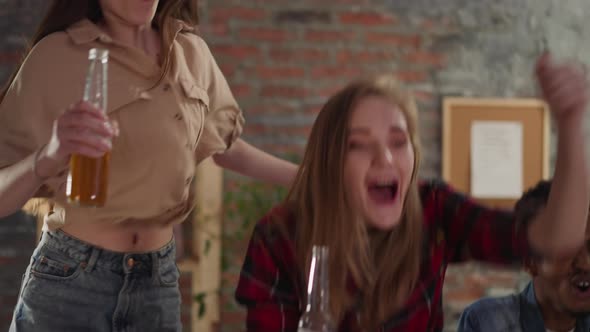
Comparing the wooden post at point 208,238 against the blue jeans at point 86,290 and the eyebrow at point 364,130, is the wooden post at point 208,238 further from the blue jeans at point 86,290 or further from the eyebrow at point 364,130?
the eyebrow at point 364,130

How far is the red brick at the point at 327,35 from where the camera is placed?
3.94 m

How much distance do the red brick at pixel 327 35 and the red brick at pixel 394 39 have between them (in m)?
0.10

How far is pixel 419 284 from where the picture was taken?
1.45 m

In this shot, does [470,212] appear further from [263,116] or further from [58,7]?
[263,116]

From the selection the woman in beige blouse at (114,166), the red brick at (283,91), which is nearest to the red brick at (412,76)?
the red brick at (283,91)

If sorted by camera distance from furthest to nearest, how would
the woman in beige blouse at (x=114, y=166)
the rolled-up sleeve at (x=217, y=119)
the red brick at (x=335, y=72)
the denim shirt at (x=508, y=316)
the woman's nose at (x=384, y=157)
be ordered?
the red brick at (x=335, y=72) < the denim shirt at (x=508, y=316) < the rolled-up sleeve at (x=217, y=119) < the woman in beige blouse at (x=114, y=166) < the woman's nose at (x=384, y=157)

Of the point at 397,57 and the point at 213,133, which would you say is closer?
the point at 213,133

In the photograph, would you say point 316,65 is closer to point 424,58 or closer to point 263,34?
point 263,34

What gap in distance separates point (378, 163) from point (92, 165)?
1.56 ft

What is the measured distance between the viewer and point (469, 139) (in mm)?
3977

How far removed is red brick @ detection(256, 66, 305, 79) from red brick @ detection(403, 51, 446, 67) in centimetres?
52

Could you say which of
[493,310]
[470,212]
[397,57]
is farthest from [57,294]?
[397,57]

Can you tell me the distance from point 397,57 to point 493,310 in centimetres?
215

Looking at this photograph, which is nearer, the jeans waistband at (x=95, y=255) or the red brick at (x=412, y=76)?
the jeans waistband at (x=95, y=255)
